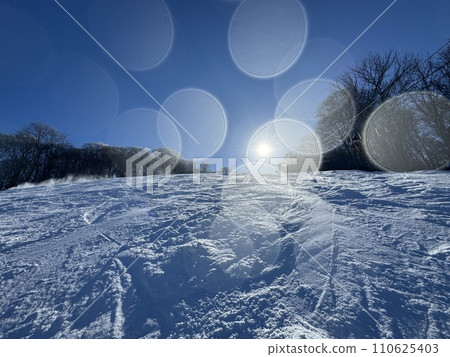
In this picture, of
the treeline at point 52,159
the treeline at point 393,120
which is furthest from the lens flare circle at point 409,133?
the treeline at point 52,159

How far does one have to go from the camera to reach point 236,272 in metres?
1.94

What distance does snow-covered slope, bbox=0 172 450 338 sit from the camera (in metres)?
1.40

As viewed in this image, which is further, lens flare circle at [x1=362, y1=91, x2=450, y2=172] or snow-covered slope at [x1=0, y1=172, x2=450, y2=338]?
lens flare circle at [x1=362, y1=91, x2=450, y2=172]

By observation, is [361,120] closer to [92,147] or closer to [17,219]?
[17,219]

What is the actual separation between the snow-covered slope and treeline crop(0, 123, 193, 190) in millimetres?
20368

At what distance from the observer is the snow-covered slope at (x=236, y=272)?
55.0 inches

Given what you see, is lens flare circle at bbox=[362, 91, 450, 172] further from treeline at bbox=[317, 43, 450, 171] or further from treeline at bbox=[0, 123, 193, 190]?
treeline at bbox=[0, 123, 193, 190]

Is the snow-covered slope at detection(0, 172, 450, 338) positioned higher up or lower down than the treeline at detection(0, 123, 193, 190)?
lower down

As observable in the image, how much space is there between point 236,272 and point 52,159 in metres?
25.7

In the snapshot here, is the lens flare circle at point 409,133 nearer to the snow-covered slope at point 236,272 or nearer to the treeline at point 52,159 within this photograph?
the snow-covered slope at point 236,272

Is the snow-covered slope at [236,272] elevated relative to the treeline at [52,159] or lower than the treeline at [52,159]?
lower

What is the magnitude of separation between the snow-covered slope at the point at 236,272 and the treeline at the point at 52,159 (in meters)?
20.4

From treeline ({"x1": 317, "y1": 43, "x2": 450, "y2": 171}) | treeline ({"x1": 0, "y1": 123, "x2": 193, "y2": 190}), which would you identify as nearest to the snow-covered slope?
treeline ({"x1": 317, "y1": 43, "x2": 450, "y2": 171})
